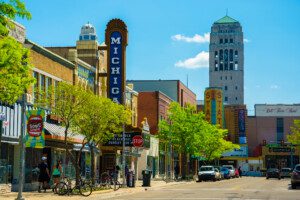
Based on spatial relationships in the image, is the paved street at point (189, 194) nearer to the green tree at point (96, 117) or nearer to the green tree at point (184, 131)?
the green tree at point (96, 117)

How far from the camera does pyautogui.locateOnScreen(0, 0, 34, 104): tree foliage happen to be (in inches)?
679

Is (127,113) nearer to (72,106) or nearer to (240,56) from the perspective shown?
(72,106)

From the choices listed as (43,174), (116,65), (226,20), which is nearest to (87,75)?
(116,65)

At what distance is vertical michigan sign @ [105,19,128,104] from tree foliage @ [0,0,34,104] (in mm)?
28766

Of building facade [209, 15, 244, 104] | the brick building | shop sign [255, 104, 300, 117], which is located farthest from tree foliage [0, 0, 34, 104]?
building facade [209, 15, 244, 104]

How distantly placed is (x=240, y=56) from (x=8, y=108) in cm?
16621

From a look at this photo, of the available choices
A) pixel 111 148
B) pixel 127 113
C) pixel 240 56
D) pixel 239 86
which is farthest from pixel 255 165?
pixel 127 113

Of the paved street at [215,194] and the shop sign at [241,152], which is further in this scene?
the shop sign at [241,152]

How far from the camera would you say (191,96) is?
102750mm

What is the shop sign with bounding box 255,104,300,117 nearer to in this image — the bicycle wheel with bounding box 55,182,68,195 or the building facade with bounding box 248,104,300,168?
the building facade with bounding box 248,104,300,168

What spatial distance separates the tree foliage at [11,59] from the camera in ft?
56.6

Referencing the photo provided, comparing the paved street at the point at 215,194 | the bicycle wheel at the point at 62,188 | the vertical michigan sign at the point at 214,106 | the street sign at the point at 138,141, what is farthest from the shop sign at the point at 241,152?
the bicycle wheel at the point at 62,188

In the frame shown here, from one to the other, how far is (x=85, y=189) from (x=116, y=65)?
19.3 m

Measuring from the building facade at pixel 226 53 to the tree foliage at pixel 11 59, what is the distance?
16781 cm
